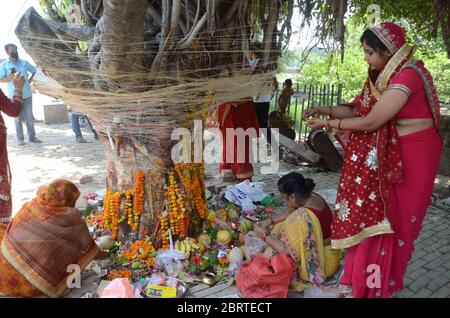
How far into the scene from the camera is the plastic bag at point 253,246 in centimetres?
310

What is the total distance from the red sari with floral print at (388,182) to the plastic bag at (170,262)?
1183mm

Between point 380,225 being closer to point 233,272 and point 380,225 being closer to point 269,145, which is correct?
point 233,272

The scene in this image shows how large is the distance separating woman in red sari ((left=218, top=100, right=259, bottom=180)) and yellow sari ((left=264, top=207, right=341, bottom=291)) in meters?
2.22

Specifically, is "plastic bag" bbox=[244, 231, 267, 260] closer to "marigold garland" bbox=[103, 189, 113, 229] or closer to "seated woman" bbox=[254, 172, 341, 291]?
"seated woman" bbox=[254, 172, 341, 291]

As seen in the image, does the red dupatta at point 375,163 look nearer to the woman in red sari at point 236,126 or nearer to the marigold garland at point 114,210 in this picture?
the marigold garland at point 114,210

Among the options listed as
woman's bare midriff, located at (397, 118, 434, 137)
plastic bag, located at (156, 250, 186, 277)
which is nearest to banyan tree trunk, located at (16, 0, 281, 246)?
plastic bag, located at (156, 250, 186, 277)

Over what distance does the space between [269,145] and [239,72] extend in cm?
445

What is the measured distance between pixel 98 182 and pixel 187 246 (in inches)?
114

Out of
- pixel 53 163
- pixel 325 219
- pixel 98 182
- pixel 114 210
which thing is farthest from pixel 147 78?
pixel 53 163

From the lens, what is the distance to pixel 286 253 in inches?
110

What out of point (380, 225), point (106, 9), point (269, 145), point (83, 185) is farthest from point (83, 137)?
point (380, 225)

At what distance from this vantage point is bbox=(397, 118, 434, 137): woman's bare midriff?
95.0 inches

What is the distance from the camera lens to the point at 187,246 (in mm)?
3090

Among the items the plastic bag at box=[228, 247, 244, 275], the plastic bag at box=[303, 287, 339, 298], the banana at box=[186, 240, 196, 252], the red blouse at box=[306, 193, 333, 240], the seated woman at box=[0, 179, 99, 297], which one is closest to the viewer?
the seated woman at box=[0, 179, 99, 297]
